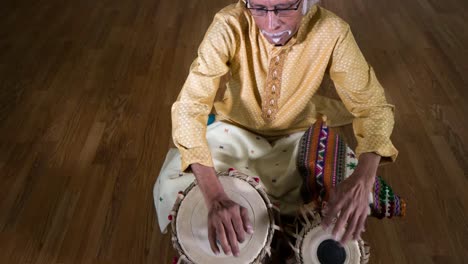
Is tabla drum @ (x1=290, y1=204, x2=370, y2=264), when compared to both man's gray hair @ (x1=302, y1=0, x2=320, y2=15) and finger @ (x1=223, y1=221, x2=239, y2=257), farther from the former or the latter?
man's gray hair @ (x1=302, y1=0, x2=320, y2=15)

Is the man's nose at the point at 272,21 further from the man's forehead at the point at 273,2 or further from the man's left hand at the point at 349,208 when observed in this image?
the man's left hand at the point at 349,208

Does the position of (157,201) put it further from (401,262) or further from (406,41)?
(406,41)

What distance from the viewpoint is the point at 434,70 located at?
2389mm

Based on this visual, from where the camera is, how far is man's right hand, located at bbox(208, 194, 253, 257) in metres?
0.95

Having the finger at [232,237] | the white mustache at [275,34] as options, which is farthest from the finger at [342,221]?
the white mustache at [275,34]

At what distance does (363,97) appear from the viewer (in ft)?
3.81

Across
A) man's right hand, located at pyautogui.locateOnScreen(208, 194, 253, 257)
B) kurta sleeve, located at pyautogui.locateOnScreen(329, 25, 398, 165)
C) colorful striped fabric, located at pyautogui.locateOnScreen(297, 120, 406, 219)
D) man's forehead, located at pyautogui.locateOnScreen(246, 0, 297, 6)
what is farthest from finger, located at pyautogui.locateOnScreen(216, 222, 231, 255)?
man's forehead, located at pyautogui.locateOnScreen(246, 0, 297, 6)

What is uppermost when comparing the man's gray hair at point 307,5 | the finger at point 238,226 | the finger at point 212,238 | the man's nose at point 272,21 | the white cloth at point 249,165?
the man's gray hair at point 307,5

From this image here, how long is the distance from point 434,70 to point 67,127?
2.25 metres

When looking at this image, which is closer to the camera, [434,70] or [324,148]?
[324,148]

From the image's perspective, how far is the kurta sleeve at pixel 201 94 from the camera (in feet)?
3.67

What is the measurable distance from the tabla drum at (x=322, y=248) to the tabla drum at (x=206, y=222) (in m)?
0.10

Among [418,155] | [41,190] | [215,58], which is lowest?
[41,190]

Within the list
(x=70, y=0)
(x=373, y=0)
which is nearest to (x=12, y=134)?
(x=70, y=0)
